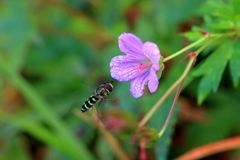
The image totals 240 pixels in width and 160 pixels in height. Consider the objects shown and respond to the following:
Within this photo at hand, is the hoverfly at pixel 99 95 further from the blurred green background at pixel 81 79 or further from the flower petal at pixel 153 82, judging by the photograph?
the blurred green background at pixel 81 79

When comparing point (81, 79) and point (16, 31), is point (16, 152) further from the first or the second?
point (16, 31)

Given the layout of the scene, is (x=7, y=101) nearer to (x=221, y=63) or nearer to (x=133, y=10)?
(x=133, y=10)

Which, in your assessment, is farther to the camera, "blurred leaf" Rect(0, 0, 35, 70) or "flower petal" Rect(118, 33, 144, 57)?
"blurred leaf" Rect(0, 0, 35, 70)

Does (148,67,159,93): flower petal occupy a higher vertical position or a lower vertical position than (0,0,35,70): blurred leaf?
lower

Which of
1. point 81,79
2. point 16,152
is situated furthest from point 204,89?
point 16,152

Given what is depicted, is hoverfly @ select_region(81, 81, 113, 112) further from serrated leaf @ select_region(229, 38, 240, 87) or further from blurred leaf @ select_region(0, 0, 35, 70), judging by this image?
blurred leaf @ select_region(0, 0, 35, 70)

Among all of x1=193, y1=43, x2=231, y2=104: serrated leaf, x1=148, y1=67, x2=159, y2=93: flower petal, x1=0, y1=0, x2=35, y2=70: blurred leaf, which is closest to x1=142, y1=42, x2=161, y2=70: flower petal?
x1=148, y1=67, x2=159, y2=93: flower petal
